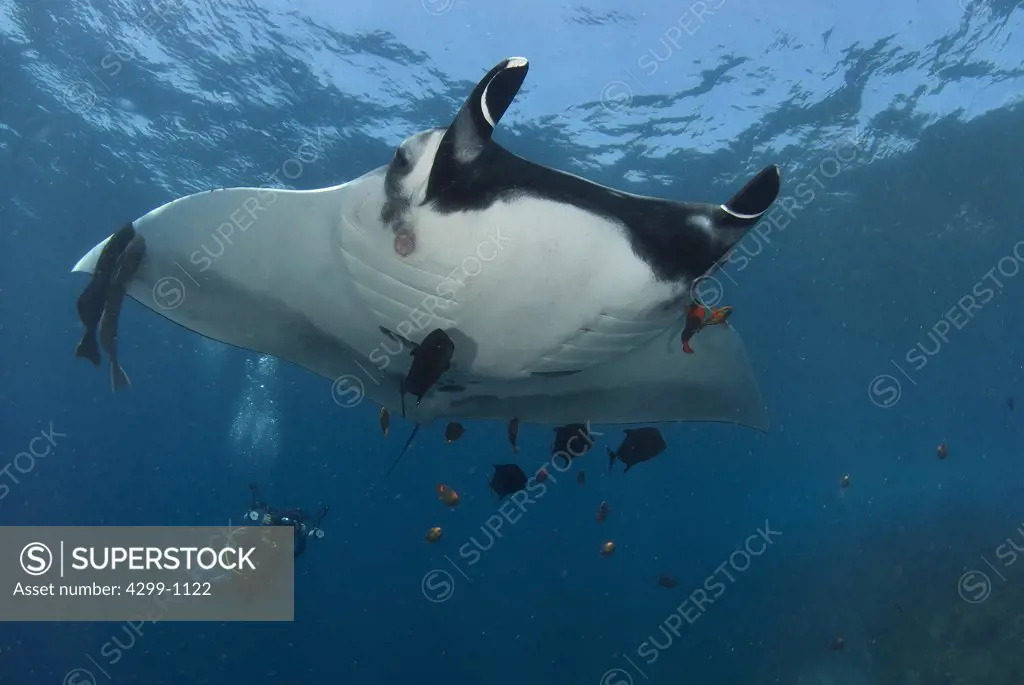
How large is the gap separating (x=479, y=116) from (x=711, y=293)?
1433 centimetres

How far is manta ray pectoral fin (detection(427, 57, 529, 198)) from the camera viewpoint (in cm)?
231

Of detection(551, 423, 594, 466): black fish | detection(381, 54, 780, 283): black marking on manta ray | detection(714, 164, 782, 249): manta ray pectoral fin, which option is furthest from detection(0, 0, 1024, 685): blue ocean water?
detection(714, 164, 782, 249): manta ray pectoral fin

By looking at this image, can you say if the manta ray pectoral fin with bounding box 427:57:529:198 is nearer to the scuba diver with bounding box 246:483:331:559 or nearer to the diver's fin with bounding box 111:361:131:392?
the diver's fin with bounding box 111:361:131:392

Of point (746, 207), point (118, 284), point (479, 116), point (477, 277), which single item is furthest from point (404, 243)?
point (118, 284)

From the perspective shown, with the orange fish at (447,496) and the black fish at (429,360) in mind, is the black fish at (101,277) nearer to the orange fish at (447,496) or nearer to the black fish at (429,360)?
the black fish at (429,360)

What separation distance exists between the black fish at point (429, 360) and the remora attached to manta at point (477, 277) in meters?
0.09

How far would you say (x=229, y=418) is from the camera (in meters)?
45.3

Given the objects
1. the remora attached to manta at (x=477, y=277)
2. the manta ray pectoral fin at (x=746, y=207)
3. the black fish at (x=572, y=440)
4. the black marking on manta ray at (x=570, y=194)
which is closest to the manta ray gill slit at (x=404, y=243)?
the remora attached to manta at (x=477, y=277)

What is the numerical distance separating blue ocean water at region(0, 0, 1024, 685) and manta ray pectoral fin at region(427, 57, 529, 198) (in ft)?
38.0

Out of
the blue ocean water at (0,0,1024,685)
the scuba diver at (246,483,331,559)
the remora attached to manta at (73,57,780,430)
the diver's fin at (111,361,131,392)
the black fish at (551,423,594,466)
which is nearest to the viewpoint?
the remora attached to manta at (73,57,780,430)

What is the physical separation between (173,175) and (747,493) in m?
43.7

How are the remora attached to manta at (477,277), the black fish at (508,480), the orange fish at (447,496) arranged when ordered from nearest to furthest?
the remora attached to manta at (477,277), the black fish at (508,480), the orange fish at (447,496)

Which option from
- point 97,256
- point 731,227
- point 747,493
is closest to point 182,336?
point 97,256

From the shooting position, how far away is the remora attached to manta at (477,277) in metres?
2.51
